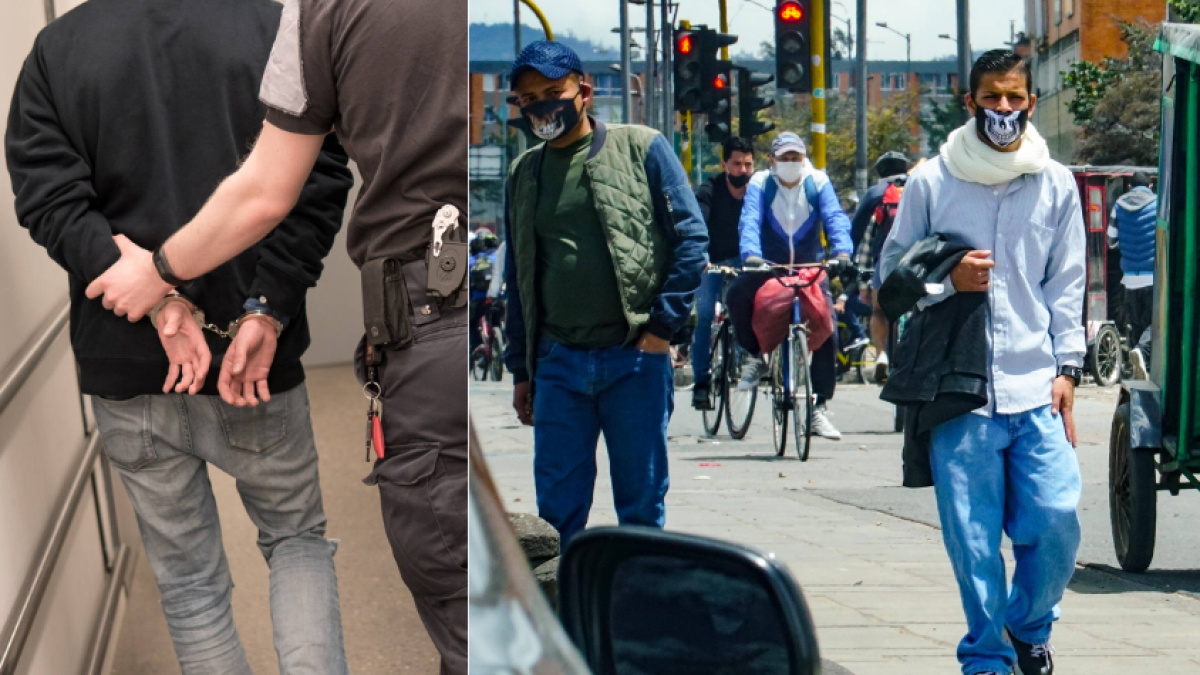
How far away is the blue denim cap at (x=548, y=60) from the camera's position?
1.76 metres

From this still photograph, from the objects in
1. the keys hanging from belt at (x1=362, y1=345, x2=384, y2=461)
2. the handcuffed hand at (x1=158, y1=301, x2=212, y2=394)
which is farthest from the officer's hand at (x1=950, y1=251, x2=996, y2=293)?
the handcuffed hand at (x1=158, y1=301, x2=212, y2=394)

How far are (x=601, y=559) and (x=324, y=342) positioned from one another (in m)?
6.60

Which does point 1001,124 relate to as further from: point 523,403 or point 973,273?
point 523,403

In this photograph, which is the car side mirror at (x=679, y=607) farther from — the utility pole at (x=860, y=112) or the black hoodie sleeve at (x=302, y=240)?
the black hoodie sleeve at (x=302, y=240)

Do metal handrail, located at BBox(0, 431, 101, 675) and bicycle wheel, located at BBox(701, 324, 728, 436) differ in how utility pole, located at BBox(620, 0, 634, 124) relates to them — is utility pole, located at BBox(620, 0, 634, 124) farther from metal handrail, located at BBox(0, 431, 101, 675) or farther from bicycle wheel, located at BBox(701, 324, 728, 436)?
metal handrail, located at BBox(0, 431, 101, 675)

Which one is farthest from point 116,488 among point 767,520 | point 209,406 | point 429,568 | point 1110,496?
point 1110,496

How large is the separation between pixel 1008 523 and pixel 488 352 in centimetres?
76

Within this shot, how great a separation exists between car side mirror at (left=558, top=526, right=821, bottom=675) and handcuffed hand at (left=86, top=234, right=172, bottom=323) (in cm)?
A: 118

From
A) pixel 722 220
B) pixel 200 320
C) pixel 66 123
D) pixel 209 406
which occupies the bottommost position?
pixel 209 406

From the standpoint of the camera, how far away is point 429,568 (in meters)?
2.24

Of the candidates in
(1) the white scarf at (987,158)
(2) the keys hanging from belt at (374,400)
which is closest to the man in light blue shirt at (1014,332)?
(1) the white scarf at (987,158)

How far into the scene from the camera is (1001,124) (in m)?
1.82

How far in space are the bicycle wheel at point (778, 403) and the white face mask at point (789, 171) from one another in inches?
10.2

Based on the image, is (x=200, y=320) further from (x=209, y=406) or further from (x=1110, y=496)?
(x=1110, y=496)
